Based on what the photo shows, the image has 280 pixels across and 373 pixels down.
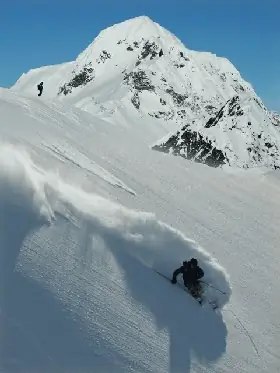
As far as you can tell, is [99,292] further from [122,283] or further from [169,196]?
[169,196]

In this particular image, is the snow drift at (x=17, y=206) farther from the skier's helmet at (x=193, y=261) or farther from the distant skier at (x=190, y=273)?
the skier's helmet at (x=193, y=261)

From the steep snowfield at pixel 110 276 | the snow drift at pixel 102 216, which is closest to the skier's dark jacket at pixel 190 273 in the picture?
the steep snowfield at pixel 110 276

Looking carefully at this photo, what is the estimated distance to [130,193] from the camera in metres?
20.5

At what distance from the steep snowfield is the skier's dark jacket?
0.41 metres

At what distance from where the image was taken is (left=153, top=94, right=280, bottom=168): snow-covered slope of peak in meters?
43.2

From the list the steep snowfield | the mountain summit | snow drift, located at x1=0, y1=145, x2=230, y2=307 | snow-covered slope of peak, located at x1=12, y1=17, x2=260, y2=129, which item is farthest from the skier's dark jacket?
snow-covered slope of peak, located at x1=12, y1=17, x2=260, y2=129

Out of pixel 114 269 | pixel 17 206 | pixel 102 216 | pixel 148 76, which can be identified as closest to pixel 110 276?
pixel 114 269

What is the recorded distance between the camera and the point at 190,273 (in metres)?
14.1

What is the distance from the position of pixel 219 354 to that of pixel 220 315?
1501mm

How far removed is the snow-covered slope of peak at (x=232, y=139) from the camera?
43.2 metres

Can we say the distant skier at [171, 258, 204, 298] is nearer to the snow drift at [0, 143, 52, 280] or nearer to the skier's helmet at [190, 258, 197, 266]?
the skier's helmet at [190, 258, 197, 266]

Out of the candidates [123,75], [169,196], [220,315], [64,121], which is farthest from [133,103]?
[220,315]

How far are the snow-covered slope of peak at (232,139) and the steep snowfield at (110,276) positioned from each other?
20.8 m

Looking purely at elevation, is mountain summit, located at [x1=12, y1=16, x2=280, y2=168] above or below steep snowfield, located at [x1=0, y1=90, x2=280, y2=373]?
above
